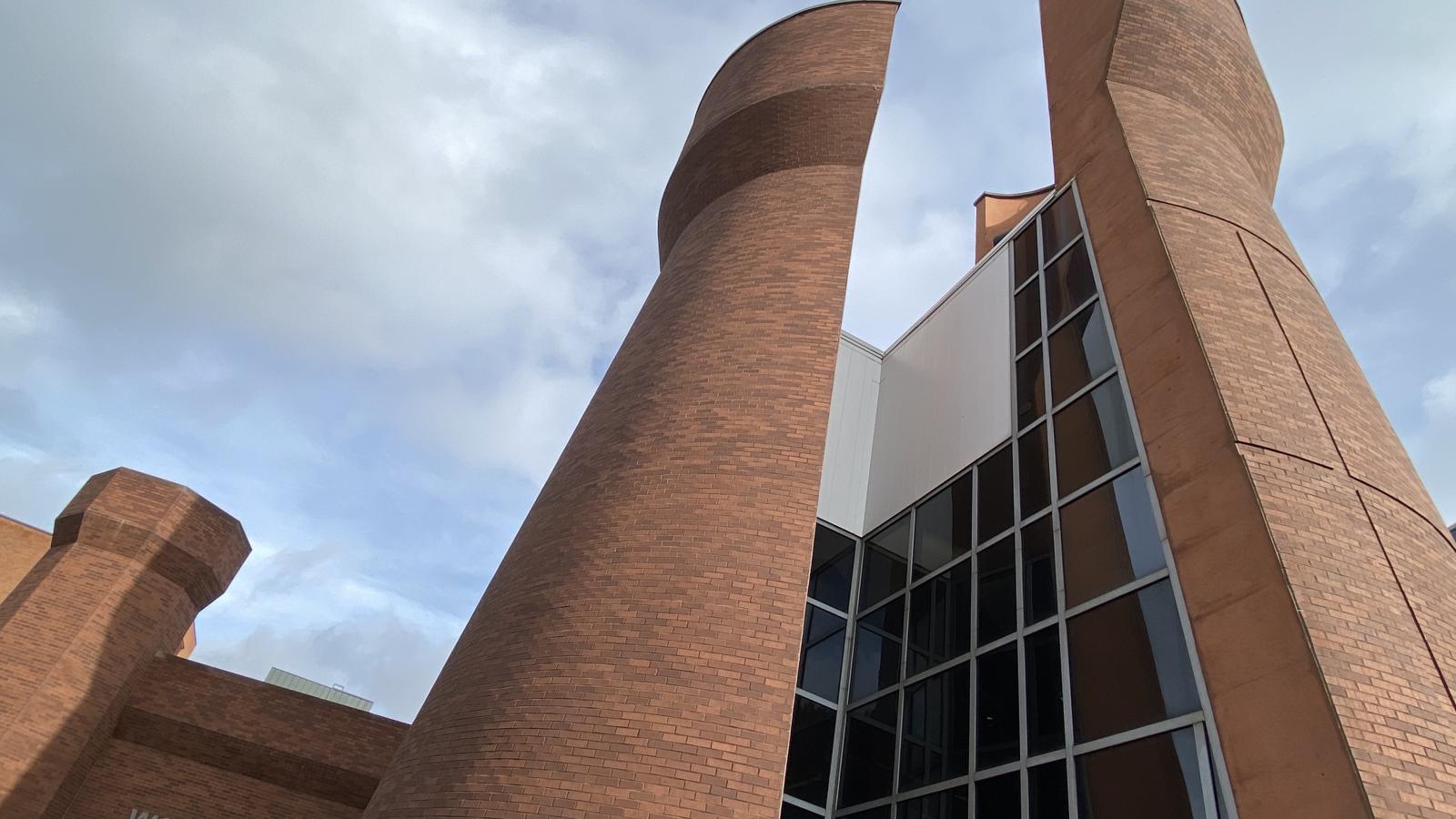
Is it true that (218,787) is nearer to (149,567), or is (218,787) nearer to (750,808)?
(149,567)

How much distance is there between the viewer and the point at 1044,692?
24.5ft

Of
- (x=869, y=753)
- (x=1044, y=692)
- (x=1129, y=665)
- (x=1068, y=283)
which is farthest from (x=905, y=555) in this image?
(x=1129, y=665)

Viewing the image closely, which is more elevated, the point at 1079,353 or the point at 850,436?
the point at 850,436

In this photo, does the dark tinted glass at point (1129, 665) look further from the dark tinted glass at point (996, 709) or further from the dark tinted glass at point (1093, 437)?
the dark tinted glass at point (1093, 437)

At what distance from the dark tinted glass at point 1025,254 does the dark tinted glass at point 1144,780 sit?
6.13 meters

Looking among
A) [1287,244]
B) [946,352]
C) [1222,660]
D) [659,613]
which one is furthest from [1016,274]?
[659,613]

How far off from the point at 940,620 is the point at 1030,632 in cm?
150

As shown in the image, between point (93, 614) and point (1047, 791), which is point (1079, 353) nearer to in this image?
point (1047, 791)

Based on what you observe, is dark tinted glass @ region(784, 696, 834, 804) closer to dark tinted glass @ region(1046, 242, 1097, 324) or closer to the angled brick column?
dark tinted glass @ region(1046, 242, 1097, 324)

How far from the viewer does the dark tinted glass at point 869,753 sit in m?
8.84

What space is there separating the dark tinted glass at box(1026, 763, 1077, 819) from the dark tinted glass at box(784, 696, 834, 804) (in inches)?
97.6

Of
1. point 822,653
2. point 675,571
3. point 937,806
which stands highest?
point 822,653

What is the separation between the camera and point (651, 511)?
736 cm

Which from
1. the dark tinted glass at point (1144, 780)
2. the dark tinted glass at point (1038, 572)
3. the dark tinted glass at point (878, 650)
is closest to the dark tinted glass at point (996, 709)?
the dark tinted glass at point (1038, 572)
